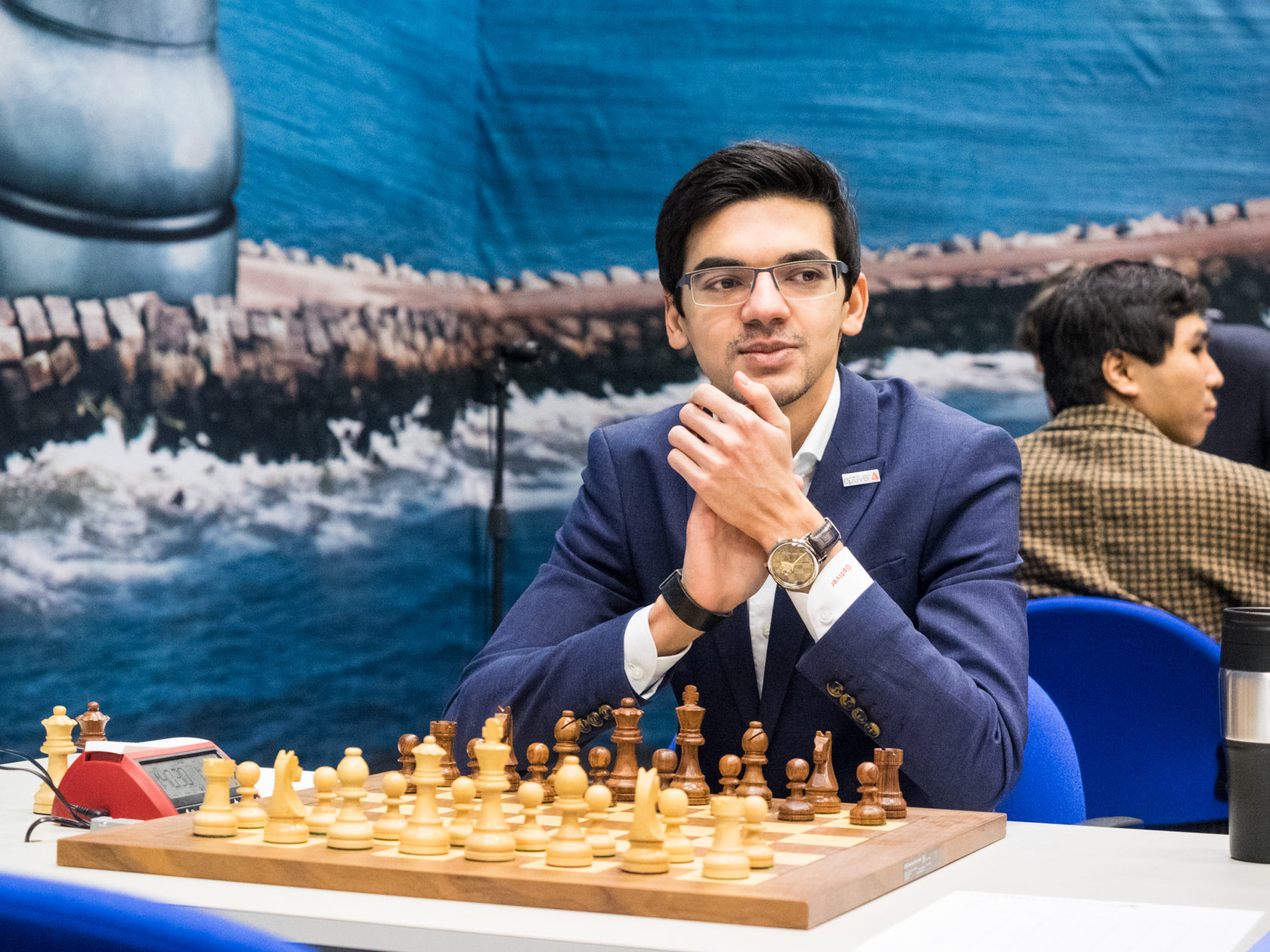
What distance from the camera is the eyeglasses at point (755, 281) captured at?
1790 millimetres

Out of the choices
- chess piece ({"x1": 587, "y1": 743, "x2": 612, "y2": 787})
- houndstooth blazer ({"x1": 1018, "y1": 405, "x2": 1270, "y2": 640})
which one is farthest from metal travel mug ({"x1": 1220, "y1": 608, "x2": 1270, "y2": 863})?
houndstooth blazer ({"x1": 1018, "y1": 405, "x2": 1270, "y2": 640})

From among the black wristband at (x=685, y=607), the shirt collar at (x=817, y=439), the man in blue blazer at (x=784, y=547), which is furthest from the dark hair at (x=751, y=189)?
the black wristband at (x=685, y=607)

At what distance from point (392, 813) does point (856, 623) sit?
0.56 m

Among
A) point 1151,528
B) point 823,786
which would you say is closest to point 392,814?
point 823,786

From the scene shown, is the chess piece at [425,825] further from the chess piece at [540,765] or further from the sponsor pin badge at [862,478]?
the sponsor pin badge at [862,478]

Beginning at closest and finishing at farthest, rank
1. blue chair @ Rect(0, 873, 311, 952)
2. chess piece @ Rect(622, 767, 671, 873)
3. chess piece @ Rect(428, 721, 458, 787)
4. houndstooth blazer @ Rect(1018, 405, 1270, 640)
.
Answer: blue chair @ Rect(0, 873, 311, 952) → chess piece @ Rect(622, 767, 671, 873) → chess piece @ Rect(428, 721, 458, 787) → houndstooth blazer @ Rect(1018, 405, 1270, 640)

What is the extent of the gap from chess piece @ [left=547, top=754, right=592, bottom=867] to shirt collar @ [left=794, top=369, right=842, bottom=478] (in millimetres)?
815

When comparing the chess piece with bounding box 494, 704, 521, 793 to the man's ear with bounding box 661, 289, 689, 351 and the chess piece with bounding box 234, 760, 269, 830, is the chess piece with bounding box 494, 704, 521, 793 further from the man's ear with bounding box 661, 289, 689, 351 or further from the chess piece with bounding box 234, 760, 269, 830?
the man's ear with bounding box 661, 289, 689, 351

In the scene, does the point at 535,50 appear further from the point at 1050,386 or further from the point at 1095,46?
the point at 1050,386

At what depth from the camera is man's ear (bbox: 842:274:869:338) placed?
6.35ft

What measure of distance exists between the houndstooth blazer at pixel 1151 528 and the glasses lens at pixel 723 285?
108cm

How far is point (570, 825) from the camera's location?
1074 millimetres

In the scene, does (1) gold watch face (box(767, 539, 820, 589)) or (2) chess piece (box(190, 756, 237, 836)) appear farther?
(1) gold watch face (box(767, 539, 820, 589))

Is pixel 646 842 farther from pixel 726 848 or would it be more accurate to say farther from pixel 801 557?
pixel 801 557
